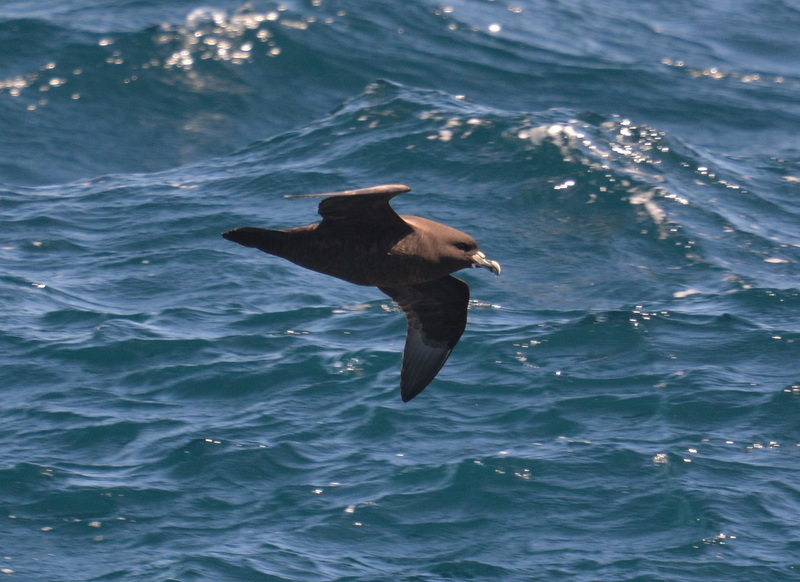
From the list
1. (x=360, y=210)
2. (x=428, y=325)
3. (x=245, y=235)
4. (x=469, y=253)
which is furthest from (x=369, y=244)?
(x=428, y=325)

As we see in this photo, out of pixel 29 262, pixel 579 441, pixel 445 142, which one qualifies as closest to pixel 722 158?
pixel 445 142

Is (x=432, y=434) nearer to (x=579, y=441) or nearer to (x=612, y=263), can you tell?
(x=579, y=441)

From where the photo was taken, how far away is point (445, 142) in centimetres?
2034

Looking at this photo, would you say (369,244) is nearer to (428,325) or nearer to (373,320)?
(428,325)

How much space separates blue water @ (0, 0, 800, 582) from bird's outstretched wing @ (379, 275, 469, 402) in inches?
106

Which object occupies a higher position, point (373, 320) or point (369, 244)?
point (369, 244)

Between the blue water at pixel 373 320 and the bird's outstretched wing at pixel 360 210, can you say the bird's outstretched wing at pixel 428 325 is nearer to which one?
the bird's outstretched wing at pixel 360 210

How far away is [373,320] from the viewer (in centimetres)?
1598

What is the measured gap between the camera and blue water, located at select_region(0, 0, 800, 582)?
12812 mm

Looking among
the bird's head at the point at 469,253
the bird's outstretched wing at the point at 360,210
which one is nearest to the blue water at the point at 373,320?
the bird's head at the point at 469,253

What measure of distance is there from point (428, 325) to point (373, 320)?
217 inches

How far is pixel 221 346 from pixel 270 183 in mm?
4964

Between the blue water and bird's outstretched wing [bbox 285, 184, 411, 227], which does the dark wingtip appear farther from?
the blue water

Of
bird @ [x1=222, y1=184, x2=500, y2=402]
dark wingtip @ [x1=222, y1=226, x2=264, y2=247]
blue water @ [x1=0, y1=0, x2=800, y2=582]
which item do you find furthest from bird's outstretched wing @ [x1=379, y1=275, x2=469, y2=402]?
blue water @ [x1=0, y1=0, x2=800, y2=582]
